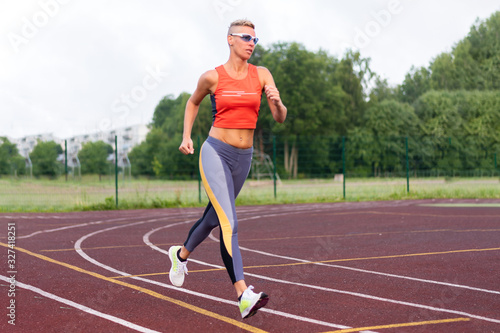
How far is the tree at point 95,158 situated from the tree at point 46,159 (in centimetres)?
451

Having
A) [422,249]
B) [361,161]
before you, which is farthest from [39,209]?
[361,161]

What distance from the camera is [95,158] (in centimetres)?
2820

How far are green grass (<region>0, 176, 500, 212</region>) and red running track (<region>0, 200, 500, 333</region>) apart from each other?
22.1 feet

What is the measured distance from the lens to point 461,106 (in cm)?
5919

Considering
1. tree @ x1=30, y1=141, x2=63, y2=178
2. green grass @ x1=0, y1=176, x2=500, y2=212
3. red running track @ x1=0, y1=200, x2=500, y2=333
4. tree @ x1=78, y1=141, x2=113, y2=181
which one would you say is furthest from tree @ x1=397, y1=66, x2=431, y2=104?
red running track @ x1=0, y1=200, x2=500, y2=333

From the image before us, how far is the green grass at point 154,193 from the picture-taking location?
1877 centimetres

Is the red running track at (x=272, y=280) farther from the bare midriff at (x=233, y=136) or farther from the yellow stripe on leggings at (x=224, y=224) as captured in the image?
the bare midriff at (x=233, y=136)

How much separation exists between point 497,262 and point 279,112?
423cm

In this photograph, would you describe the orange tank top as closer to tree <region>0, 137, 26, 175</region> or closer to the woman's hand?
the woman's hand

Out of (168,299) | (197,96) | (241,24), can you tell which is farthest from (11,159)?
Result: (241,24)

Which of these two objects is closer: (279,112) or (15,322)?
(15,322)

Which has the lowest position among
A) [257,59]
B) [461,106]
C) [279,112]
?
[279,112]

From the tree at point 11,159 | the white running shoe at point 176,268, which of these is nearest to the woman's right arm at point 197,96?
the white running shoe at point 176,268

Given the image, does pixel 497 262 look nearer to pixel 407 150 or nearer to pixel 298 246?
pixel 298 246
